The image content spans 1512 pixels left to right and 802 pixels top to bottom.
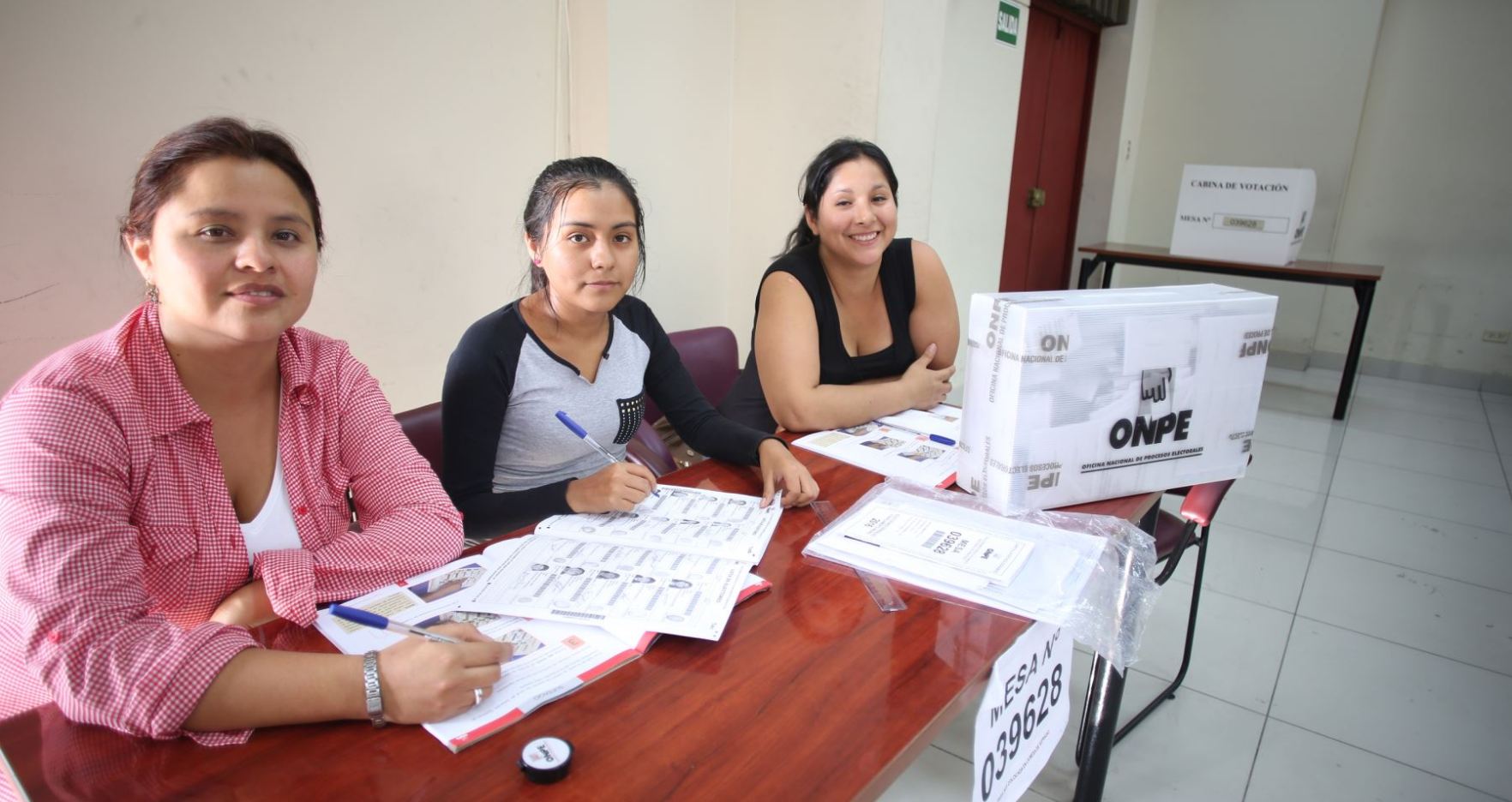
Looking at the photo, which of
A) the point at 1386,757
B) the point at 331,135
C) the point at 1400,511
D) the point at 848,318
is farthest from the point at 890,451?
the point at 1400,511

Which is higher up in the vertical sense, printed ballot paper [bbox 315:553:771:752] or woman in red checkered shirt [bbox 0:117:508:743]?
woman in red checkered shirt [bbox 0:117:508:743]

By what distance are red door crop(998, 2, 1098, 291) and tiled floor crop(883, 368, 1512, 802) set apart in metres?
2.25

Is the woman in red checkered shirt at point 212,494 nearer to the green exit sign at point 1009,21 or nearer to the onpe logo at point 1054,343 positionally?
the onpe logo at point 1054,343

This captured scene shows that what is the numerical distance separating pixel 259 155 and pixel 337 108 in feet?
4.27

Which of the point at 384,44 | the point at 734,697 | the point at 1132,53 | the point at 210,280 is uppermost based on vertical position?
the point at 1132,53

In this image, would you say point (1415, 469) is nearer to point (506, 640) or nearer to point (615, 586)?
point (615, 586)

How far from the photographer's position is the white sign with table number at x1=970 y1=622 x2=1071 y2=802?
944 mm

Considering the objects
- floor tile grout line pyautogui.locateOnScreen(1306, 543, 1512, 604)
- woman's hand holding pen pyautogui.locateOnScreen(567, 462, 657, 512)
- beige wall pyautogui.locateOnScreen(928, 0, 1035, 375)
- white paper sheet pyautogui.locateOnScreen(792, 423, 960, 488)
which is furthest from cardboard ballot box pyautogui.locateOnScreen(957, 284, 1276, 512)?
beige wall pyautogui.locateOnScreen(928, 0, 1035, 375)

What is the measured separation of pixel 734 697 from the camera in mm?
823

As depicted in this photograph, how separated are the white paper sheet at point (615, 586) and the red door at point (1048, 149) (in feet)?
14.3

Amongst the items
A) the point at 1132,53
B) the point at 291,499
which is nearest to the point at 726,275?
the point at 291,499

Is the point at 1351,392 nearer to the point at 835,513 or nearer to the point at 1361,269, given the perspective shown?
the point at 1361,269

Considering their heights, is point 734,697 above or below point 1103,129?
below

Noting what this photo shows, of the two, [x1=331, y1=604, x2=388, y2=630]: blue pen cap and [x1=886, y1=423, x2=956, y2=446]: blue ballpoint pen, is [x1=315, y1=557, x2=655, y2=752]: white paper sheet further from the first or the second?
[x1=886, y1=423, x2=956, y2=446]: blue ballpoint pen
